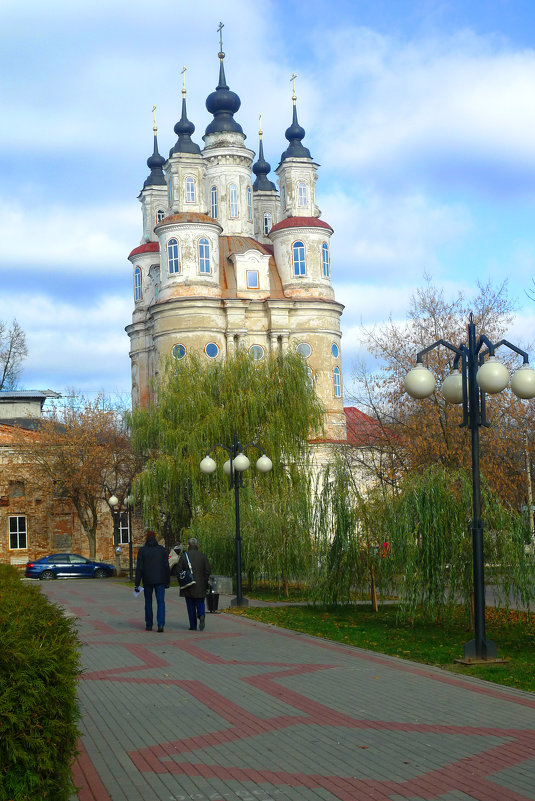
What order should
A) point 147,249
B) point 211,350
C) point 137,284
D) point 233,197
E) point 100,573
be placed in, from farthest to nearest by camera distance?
1. point 137,284
2. point 147,249
3. point 233,197
4. point 211,350
5. point 100,573

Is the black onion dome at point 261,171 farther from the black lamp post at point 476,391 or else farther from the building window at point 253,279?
the black lamp post at point 476,391

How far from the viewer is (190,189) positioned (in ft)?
202

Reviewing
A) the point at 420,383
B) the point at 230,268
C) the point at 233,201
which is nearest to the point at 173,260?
the point at 230,268

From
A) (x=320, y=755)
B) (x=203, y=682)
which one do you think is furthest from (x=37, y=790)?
(x=203, y=682)

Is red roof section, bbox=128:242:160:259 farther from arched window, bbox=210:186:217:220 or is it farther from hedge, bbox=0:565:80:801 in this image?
hedge, bbox=0:565:80:801

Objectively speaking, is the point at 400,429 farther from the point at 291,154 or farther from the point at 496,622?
the point at 291,154

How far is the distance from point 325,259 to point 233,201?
7273 millimetres

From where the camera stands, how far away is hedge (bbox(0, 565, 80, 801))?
557cm

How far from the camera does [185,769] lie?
7570mm

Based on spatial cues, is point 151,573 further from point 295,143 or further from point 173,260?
point 295,143

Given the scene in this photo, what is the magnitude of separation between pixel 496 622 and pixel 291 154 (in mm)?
52113

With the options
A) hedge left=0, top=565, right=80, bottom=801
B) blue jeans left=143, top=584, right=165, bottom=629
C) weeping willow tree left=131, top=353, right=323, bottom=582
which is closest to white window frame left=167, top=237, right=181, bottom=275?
weeping willow tree left=131, top=353, right=323, bottom=582

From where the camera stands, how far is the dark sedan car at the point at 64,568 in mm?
47812

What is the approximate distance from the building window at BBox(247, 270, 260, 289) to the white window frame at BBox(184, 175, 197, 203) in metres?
5.69
